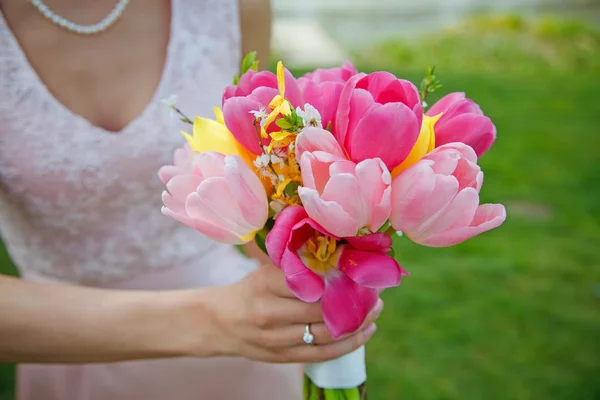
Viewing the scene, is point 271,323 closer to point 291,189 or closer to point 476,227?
point 291,189

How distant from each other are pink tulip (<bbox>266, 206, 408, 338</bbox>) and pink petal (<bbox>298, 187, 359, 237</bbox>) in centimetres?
2

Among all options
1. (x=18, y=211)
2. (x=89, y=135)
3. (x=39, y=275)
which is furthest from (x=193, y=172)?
(x=39, y=275)

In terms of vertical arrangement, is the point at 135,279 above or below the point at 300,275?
below

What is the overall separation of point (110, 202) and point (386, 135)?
0.80m

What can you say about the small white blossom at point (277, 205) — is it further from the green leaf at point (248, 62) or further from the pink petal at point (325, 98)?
the green leaf at point (248, 62)

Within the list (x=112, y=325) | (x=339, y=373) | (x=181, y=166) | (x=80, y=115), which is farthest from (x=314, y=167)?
(x=80, y=115)

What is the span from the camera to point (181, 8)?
144cm

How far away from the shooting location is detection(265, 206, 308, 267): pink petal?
76 cm

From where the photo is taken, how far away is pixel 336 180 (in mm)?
724

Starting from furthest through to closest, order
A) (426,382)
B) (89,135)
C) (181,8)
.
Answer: (426,382) → (181,8) → (89,135)

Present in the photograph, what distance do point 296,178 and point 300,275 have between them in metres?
0.12

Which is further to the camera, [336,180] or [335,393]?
[335,393]

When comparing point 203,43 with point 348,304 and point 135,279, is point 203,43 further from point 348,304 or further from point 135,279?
point 348,304

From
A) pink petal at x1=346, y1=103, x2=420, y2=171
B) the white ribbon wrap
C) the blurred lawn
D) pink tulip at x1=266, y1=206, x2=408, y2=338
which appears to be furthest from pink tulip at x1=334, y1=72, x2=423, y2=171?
the blurred lawn
